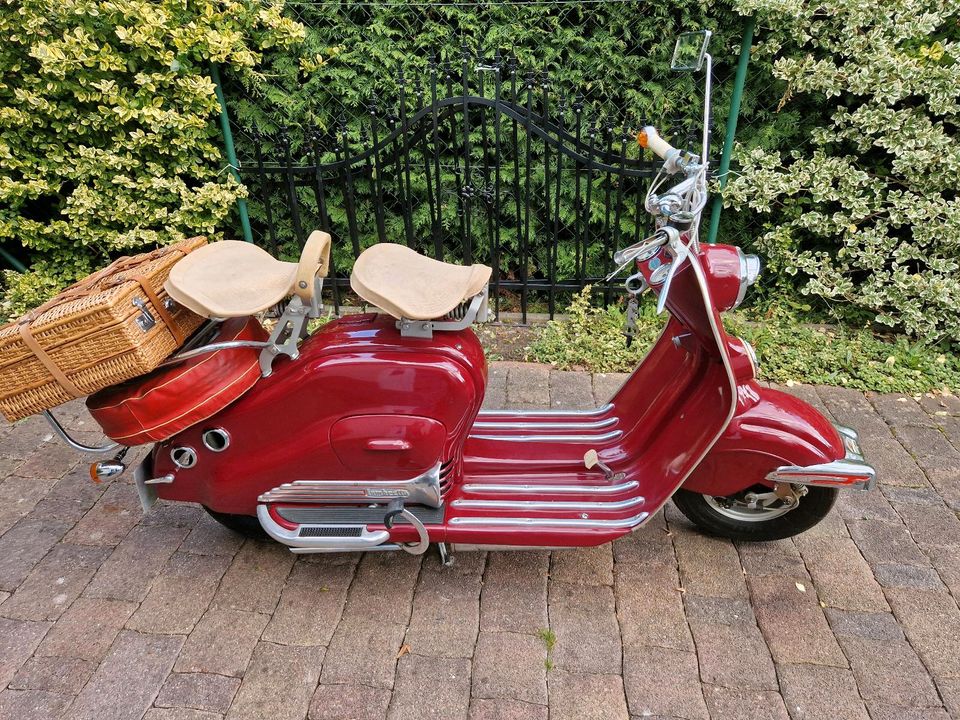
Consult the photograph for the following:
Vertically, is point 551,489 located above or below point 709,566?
above

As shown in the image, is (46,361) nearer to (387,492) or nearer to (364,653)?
(387,492)

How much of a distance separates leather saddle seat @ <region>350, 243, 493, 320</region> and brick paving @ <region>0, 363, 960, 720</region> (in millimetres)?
1100

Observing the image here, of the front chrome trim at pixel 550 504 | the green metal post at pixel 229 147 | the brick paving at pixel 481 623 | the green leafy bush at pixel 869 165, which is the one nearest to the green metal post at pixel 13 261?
the green metal post at pixel 229 147

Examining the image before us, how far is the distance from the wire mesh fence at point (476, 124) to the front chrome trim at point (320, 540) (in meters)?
2.49

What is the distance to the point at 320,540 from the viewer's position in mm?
2270

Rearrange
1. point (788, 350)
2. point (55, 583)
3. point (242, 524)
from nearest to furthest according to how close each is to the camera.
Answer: point (55, 583)
point (242, 524)
point (788, 350)

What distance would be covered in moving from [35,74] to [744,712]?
5.08m

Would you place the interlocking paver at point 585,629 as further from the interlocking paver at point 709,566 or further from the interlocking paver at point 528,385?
the interlocking paver at point 528,385

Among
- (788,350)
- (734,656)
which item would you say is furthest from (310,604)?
(788,350)

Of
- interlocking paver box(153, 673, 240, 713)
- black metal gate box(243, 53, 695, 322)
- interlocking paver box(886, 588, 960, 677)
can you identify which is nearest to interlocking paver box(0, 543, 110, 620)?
interlocking paver box(153, 673, 240, 713)

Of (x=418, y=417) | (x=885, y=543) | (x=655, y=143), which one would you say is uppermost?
(x=655, y=143)

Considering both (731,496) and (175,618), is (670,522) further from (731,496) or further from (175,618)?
(175,618)

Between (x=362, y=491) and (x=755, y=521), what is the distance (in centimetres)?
155

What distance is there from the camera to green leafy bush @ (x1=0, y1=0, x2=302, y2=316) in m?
3.81
